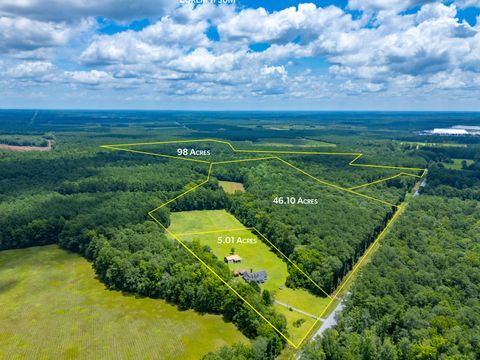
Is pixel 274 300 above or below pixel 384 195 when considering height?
below

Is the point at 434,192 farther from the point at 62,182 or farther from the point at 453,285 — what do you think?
the point at 62,182

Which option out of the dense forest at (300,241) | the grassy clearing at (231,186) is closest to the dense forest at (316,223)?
the dense forest at (300,241)

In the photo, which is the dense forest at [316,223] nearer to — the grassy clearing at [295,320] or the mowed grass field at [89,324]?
the grassy clearing at [295,320]

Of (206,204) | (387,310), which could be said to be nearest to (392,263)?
(387,310)

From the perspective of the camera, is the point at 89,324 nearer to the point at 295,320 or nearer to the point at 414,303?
the point at 295,320

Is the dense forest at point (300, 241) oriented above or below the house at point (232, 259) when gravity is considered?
above

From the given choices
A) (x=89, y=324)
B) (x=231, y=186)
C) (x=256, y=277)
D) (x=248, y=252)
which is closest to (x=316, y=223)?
(x=248, y=252)

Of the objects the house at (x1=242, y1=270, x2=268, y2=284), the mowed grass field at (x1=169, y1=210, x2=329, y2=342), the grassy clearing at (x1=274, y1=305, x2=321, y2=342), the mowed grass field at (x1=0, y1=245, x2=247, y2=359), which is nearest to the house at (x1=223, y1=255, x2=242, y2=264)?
the mowed grass field at (x1=169, y1=210, x2=329, y2=342)
